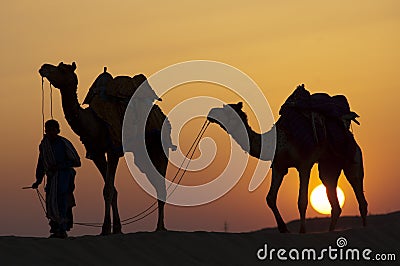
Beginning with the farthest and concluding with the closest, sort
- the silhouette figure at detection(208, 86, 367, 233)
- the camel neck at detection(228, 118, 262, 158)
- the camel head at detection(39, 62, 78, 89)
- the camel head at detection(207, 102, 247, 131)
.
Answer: the silhouette figure at detection(208, 86, 367, 233)
the camel neck at detection(228, 118, 262, 158)
the camel head at detection(207, 102, 247, 131)
the camel head at detection(39, 62, 78, 89)

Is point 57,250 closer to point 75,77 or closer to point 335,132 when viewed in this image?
point 75,77

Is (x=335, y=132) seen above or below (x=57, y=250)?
above

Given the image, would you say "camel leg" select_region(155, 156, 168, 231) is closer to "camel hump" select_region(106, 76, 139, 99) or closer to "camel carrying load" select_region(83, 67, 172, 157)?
"camel carrying load" select_region(83, 67, 172, 157)

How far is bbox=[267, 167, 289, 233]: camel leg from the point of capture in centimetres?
2316

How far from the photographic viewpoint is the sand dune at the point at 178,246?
57.8 feet

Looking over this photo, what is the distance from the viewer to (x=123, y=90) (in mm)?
22562

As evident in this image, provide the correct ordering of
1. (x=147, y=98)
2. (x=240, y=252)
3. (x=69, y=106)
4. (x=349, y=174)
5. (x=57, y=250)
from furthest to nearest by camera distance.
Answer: (x=349, y=174) < (x=147, y=98) < (x=69, y=106) < (x=240, y=252) < (x=57, y=250)

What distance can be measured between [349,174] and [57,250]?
29.9 ft

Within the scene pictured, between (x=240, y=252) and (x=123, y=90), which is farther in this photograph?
(x=123, y=90)

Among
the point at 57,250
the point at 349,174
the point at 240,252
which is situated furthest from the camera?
the point at 349,174

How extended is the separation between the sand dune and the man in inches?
52.2

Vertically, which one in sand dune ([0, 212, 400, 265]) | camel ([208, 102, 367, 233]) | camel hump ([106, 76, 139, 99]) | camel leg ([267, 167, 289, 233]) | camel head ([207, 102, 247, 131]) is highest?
camel hump ([106, 76, 139, 99])

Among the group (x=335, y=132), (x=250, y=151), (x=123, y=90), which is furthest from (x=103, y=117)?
(x=335, y=132)

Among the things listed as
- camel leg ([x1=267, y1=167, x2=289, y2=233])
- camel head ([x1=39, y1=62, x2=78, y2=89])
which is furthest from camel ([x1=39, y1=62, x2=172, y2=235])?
camel leg ([x1=267, y1=167, x2=289, y2=233])
